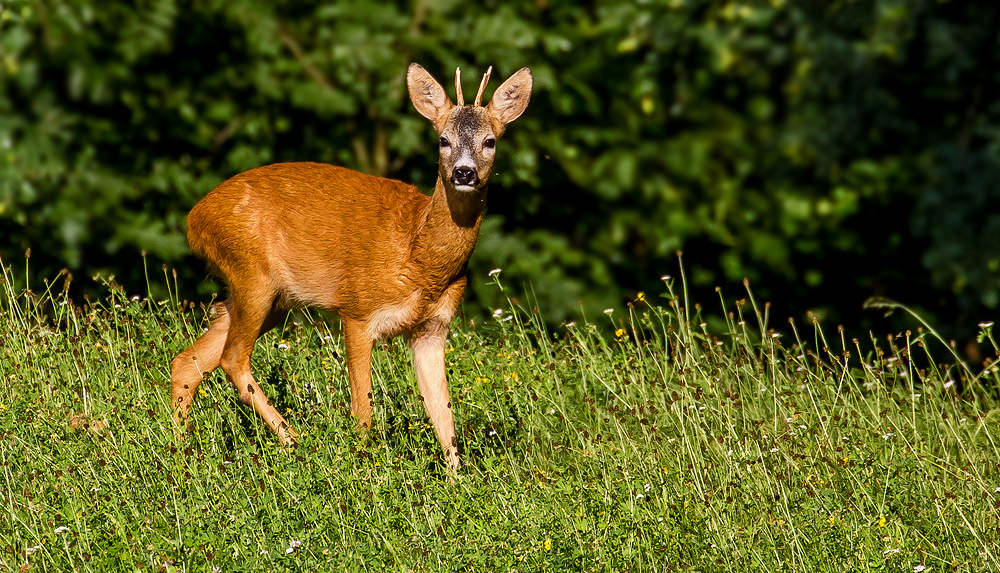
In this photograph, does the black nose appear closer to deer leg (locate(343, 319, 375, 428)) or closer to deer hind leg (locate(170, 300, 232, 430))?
deer leg (locate(343, 319, 375, 428))

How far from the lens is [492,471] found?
472 cm

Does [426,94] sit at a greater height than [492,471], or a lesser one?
greater

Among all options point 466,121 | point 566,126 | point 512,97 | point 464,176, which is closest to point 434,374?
point 464,176

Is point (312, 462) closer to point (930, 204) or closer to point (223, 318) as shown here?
point (223, 318)

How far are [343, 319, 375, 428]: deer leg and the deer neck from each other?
39cm

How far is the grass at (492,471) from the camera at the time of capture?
4262 mm

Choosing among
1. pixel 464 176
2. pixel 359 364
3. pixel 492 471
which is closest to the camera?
pixel 492 471

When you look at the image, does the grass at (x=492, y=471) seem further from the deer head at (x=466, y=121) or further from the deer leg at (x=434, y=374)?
the deer head at (x=466, y=121)

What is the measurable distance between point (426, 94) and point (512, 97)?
37cm

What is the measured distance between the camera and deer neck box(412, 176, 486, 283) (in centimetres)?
568

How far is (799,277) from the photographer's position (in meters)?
8.99

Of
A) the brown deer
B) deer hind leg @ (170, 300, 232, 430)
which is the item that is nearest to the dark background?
deer hind leg @ (170, 300, 232, 430)

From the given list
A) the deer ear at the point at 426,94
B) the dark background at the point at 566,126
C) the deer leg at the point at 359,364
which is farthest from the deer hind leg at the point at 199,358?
the dark background at the point at 566,126

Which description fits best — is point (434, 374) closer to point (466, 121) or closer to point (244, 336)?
point (244, 336)
